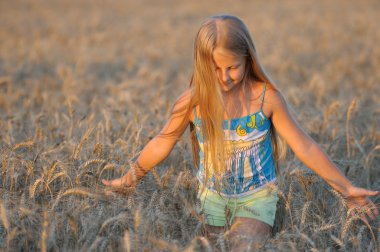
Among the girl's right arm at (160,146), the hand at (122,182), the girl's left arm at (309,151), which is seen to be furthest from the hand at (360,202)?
the hand at (122,182)

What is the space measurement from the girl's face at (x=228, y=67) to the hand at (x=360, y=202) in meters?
0.77

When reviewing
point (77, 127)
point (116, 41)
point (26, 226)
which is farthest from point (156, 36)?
point (26, 226)

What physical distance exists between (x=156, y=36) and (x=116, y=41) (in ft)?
2.94

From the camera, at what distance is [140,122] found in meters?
3.25

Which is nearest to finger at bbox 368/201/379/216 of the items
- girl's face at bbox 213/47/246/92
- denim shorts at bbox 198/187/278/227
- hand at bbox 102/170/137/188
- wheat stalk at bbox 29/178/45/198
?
denim shorts at bbox 198/187/278/227

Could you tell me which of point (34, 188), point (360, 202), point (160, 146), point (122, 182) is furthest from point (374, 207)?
point (34, 188)

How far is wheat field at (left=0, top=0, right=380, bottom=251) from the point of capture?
211 centimetres

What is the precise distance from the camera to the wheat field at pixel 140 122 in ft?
6.91

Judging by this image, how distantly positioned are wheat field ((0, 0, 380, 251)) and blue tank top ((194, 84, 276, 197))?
6.5 inches

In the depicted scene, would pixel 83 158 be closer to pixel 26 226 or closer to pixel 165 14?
pixel 26 226

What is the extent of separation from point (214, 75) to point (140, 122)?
115 centimetres

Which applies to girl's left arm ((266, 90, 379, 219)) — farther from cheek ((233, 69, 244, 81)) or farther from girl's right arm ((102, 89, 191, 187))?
girl's right arm ((102, 89, 191, 187))

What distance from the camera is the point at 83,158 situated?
8.72 ft

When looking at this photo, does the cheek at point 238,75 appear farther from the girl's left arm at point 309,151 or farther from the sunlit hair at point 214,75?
the girl's left arm at point 309,151
